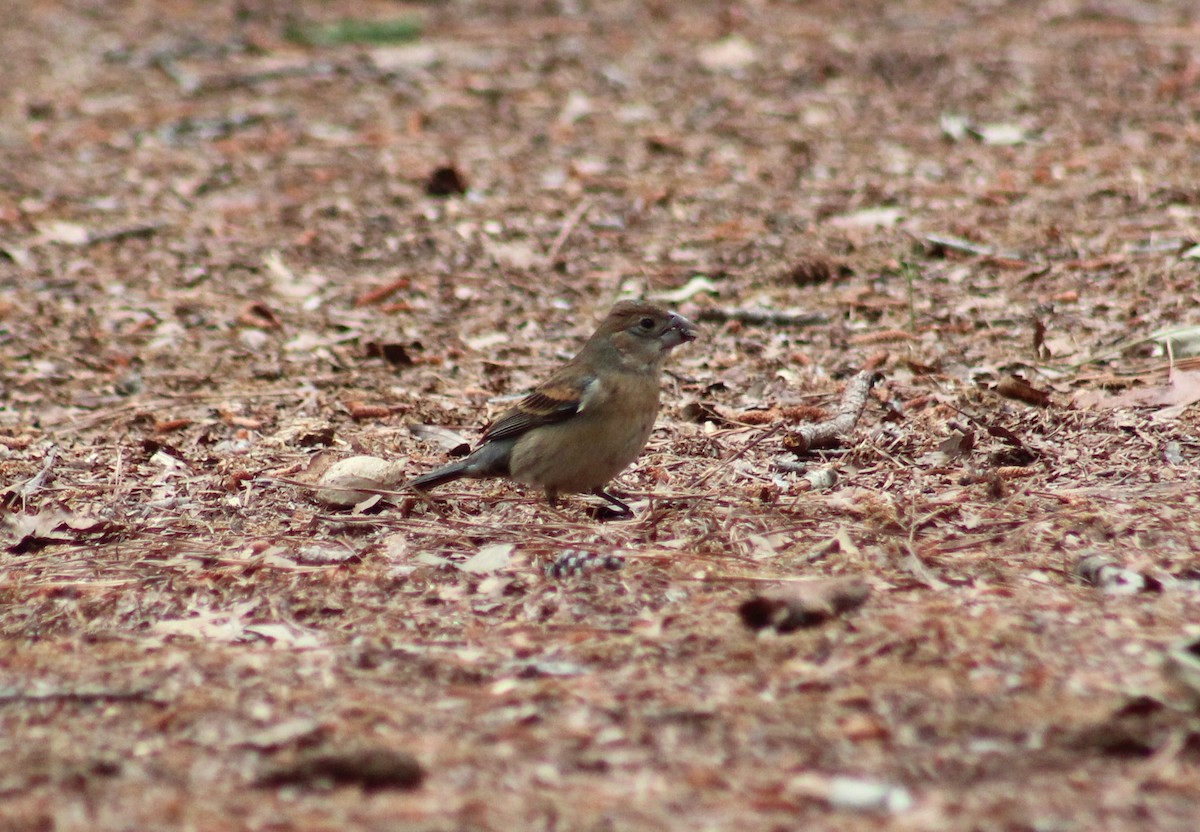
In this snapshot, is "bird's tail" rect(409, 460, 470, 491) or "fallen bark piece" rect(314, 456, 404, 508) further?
"bird's tail" rect(409, 460, 470, 491)

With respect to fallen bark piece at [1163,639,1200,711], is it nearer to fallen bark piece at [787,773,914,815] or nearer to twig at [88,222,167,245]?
fallen bark piece at [787,773,914,815]

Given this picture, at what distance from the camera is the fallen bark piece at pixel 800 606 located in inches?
144

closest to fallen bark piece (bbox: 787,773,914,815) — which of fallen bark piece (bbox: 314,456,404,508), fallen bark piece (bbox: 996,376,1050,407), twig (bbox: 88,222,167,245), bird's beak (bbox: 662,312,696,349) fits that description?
fallen bark piece (bbox: 314,456,404,508)

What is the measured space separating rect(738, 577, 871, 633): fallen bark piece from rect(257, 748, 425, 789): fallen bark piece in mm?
1005

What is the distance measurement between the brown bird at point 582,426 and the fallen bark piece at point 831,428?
53cm

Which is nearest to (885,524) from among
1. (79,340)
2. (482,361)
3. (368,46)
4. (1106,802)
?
(1106,802)

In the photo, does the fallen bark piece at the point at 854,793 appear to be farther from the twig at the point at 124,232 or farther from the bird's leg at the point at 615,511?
the twig at the point at 124,232

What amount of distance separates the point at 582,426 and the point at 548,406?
0.75 feet

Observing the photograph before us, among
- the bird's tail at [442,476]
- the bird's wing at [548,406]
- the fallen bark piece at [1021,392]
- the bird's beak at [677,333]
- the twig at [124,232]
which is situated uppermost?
the twig at [124,232]

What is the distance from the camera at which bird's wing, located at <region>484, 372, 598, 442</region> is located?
207 inches

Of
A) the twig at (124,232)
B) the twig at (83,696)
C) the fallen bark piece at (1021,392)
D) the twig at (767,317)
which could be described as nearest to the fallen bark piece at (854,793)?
the twig at (83,696)

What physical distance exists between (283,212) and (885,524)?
5567 millimetres

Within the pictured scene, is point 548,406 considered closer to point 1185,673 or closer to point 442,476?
point 442,476

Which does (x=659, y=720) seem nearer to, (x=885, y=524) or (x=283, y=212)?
(x=885, y=524)
